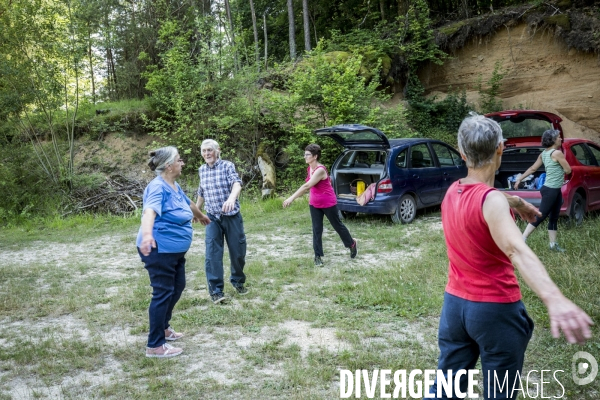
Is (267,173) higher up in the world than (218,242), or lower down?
higher up

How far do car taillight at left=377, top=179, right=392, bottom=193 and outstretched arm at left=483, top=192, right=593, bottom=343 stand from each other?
7617mm

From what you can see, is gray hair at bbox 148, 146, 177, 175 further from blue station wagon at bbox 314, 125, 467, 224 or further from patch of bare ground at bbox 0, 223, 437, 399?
blue station wagon at bbox 314, 125, 467, 224

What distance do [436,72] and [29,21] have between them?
15.3 metres

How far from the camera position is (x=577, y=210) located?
28.6 ft

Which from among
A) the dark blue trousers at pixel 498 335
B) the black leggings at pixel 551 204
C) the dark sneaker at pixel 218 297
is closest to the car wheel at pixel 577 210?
the black leggings at pixel 551 204

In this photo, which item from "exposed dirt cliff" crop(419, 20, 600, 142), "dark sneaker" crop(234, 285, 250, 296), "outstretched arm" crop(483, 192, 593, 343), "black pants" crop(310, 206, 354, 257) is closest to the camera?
"outstretched arm" crop(483, 192, 593, 343)

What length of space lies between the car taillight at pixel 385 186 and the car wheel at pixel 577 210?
3264 millimetres

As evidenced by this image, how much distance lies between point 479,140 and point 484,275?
66 cm

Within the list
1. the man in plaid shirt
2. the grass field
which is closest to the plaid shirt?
the man in plaid shirt

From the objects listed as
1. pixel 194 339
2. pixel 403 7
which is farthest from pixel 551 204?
pixel 403 7

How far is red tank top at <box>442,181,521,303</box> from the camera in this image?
2299 mm

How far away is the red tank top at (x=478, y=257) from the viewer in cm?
230

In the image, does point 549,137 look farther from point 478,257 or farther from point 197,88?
point 197,88

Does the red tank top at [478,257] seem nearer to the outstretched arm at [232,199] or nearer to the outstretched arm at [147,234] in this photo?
the outstretched arm at [147,234]
